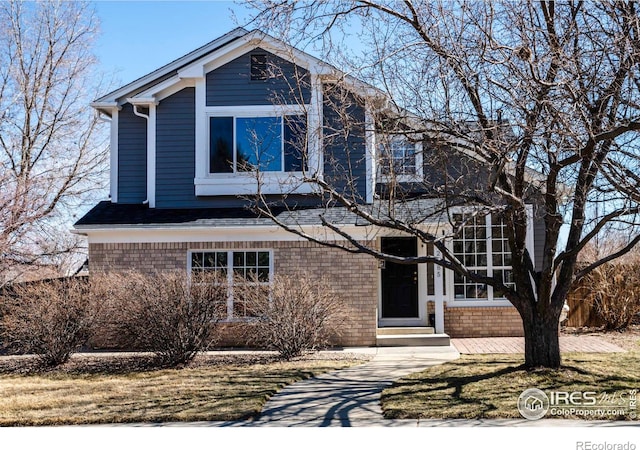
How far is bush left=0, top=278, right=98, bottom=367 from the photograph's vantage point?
1227cm

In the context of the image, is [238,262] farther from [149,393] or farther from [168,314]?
[149,393]

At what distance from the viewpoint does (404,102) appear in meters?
9.49

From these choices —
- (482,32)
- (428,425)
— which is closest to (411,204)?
(482,32)

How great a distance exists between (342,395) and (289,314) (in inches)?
146

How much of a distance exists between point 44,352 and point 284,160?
679cm

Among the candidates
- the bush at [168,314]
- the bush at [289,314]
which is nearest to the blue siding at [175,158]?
the bush at [168,314]

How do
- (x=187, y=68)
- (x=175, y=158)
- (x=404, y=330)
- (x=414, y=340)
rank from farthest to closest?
(x=175, y=158) < (x=187, y=68) < (x=404, y=330) < (x=414, y=340)

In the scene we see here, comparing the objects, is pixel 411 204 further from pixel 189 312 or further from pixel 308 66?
pixel 189 312

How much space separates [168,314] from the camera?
1209 centimetres

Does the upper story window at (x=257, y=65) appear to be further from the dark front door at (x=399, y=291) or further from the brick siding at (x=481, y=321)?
the brick siding at (x=481, y=321)

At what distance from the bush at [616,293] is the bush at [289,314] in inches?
304

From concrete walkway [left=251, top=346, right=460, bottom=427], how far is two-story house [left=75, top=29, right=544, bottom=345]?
2508 mm

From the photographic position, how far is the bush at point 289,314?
12727 mm

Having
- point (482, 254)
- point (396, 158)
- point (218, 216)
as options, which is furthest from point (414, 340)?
point (396, 158)
